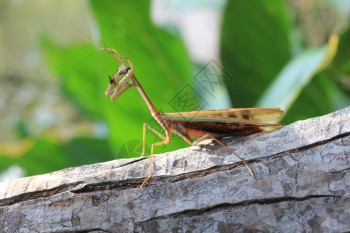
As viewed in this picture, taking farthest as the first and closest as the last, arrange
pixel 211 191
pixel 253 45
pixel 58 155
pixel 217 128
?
1. pixel 58 155
2. pixel 253 45
3. pixel 217 128
4. pixel 211 191

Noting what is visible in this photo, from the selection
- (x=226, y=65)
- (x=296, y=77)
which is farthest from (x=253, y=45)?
(x=296, y=77)

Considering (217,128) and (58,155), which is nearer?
(217,128)

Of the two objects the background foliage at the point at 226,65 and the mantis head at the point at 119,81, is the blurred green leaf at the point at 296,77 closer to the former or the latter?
the background foliage at the point at 226,65

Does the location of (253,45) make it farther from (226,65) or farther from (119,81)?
(119,81)

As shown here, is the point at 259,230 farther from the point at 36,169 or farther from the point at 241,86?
the point at 36,169

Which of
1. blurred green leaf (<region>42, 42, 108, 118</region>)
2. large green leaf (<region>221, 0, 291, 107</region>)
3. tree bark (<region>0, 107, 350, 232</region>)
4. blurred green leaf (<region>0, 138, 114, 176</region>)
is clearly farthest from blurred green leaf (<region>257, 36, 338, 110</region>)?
blurred green leaf (<region>42, 42, 108, 118</region>)

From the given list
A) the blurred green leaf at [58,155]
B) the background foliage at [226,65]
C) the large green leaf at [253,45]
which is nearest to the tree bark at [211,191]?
the background foliage at [226,65]
